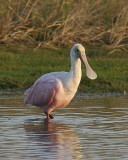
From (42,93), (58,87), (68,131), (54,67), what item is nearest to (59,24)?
(54,67)

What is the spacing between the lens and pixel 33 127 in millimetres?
11094

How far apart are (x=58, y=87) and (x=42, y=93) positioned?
1.37 ft

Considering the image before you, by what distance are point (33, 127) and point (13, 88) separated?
167 inches

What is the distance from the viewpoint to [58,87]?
12.0m

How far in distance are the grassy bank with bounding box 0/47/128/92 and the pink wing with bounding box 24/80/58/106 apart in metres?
2.86

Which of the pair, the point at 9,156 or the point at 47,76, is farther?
the point at 47,76

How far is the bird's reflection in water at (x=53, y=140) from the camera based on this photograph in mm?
8945

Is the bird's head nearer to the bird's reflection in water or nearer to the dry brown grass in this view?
the bird's reflection in water

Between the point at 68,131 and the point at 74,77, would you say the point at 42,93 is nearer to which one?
the point at 74,77

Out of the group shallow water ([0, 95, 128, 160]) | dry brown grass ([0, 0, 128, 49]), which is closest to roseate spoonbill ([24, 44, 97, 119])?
shallow water ([0, 95, 128, 160])

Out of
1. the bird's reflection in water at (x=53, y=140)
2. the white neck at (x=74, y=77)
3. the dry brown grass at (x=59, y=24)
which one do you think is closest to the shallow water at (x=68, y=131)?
the bird's reflection in water at (x=53, y=140)

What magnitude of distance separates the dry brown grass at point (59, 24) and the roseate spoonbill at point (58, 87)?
20.7 ft

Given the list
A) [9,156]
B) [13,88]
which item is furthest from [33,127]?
[13,88]

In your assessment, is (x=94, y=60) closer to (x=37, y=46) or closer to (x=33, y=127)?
(x=37, y=46)
